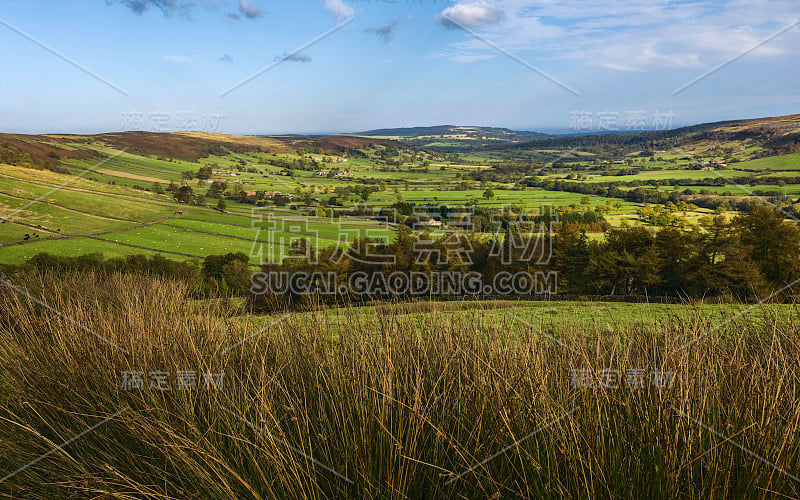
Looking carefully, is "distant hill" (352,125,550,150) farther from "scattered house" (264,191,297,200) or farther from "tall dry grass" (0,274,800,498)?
"tall dry grass" (0,274,800,498)

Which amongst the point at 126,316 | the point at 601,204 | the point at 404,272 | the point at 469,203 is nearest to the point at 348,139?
the point at 469,203

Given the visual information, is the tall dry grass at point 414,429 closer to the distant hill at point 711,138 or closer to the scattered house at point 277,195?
the distant hill at point 711,138

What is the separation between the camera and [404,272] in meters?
24.7

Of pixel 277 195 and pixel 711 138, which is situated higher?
pixel 711 138

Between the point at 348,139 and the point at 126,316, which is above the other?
the point at 348,139

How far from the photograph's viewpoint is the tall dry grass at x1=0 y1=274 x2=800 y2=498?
5.75 ft

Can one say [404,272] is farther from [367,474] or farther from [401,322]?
[367,474]

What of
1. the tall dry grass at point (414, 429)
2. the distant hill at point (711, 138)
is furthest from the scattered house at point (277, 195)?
the tall dry grass at point (414, 429)

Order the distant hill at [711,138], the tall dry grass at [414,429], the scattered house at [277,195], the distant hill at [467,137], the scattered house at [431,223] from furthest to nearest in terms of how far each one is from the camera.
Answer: the distant hill at [467,137] < the scattered house at [277,195] < the scattered house at [431,223] < the distant hill at [711,138] < the tall dry grass at [414,429]

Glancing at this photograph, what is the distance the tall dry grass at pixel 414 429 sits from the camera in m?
1.75

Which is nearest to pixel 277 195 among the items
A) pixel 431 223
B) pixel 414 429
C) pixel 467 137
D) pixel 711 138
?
pixel 431 223

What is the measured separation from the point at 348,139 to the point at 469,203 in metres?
36.2

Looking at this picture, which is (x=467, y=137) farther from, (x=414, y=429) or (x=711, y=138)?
(x=414, y=429)

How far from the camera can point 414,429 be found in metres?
2.07
